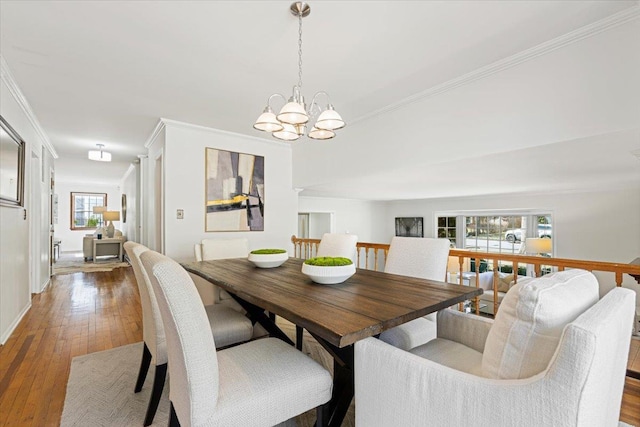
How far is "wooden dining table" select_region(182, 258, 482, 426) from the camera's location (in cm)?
113

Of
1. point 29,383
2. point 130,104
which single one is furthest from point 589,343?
point 130,104

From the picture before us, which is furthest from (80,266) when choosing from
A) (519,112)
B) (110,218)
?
(519,112)

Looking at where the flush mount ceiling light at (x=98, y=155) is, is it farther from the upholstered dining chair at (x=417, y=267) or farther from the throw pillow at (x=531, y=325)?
the throw pillow at (x=531, y=325)

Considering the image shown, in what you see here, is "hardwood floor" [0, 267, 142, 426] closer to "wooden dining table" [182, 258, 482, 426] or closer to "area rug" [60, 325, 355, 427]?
"area rug" [60, 325, 355, 427]

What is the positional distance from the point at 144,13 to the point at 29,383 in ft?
8.45

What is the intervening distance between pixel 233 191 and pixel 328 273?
2.88m

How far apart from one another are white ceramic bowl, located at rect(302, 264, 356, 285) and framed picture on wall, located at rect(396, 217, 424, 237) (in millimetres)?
6093

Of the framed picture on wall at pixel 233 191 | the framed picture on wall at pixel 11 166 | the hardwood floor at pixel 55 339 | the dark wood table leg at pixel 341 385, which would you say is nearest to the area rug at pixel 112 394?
the hardwood floor at pixel 55 339

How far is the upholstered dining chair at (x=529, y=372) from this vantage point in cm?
70

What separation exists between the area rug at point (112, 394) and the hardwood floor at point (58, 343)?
84mm

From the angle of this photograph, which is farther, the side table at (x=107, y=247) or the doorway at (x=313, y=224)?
the side table at (x=107, y=247)

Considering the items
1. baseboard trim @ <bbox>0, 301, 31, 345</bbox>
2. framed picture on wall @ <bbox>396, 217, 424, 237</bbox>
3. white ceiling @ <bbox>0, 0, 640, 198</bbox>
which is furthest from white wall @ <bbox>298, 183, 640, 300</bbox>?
baseboard trim @ <bbox>0, 301, 31, 345</bbox>

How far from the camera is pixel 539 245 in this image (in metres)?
5.34

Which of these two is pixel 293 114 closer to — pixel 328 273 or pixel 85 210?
pixel 328 273
